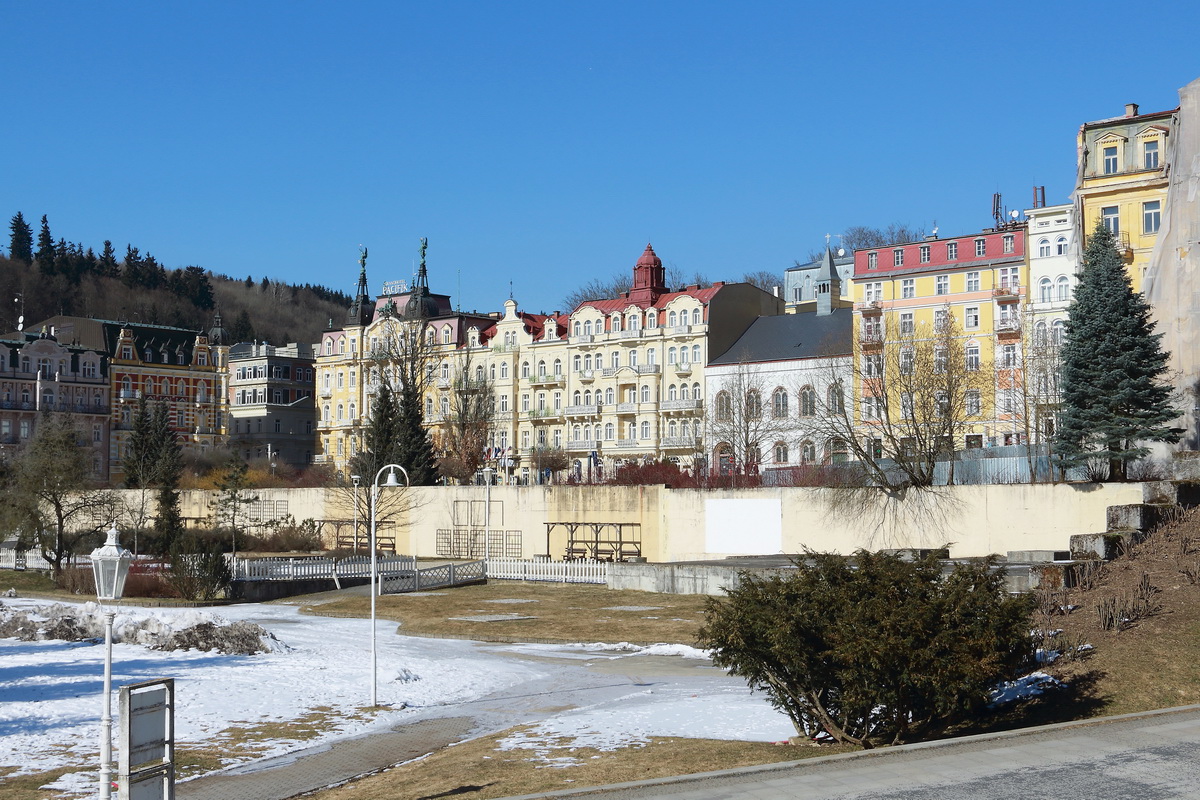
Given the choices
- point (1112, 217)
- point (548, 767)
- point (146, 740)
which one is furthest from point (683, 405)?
point (146, 740)

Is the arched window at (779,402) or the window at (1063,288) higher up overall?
the window at (1063,288)

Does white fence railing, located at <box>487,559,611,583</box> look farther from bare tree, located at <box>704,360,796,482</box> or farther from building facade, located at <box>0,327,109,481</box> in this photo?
building facade, located at <box>0,327,109,481</box>

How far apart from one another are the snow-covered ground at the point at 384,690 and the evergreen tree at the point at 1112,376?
18095 mm

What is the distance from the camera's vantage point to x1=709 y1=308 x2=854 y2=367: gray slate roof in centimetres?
7244

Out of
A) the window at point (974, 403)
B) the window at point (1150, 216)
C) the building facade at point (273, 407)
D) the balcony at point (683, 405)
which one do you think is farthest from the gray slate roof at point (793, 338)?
the building facade at point (273, 407)

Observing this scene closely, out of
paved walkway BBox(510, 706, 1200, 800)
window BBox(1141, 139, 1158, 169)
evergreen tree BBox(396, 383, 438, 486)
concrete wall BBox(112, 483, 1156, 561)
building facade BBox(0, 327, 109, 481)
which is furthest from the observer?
building facade BBox(0, 327, 109, 481)

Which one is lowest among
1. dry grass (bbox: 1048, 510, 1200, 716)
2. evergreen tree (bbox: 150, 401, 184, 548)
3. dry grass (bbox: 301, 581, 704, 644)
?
dry grass (bbox: 301, 581, 704, 644)

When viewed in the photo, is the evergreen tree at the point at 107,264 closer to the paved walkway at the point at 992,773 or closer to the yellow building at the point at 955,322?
the yellow building at the point at 955,322

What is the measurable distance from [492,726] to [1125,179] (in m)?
43.8

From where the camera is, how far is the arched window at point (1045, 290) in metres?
63.4

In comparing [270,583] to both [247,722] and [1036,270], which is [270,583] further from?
[1036,270]

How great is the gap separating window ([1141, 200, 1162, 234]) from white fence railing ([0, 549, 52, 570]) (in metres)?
47.4

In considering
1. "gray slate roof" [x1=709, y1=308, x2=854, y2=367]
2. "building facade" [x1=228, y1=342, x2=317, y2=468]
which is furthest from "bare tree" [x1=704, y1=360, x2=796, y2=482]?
"building facade" [x1=228, y1=342, x2=317, y2=468]

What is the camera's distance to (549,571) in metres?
47.4
